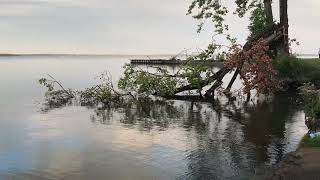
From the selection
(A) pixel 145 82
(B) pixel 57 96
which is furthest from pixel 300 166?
(B) pixel 57 96

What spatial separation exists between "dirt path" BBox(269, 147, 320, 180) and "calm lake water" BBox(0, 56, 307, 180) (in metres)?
1.17

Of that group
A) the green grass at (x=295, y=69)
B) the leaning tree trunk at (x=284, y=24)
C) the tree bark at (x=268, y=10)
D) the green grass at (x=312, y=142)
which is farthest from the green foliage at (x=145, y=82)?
the green grass at (x=312, y=142)

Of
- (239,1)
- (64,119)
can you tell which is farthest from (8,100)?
(239,1)

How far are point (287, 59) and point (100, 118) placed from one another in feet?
68.1

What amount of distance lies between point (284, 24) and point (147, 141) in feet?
91.1

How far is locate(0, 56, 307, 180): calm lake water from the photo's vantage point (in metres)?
18.0

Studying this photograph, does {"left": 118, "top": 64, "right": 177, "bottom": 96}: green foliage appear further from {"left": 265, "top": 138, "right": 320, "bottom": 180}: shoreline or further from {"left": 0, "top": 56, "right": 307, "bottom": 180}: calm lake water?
{"left": 265, "top": 138, "right": 320, "bottom": 180}: shoreline

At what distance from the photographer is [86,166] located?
18609 millimetres

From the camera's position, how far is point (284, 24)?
156 ft

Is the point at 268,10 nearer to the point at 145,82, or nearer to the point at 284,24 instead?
the point at 284,24

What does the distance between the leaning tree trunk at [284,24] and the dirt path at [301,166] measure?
29.5 metres

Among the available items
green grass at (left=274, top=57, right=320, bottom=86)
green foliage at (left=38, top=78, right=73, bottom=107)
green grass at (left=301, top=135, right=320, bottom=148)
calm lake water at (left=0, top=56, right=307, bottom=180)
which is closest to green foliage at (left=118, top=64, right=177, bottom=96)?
calm lake water at (left=0, top=56, right=307, bottom=180)

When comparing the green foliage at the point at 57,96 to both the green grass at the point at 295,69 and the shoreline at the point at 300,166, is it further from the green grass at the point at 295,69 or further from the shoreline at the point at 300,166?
the shoreline at the point at 300,166

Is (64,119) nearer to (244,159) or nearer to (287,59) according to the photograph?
(244,159)
